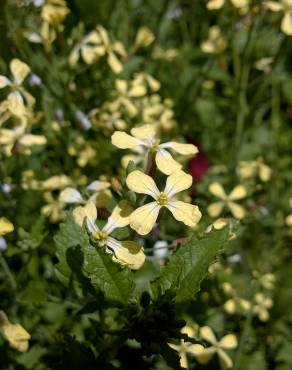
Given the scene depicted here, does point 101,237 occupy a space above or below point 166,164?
below

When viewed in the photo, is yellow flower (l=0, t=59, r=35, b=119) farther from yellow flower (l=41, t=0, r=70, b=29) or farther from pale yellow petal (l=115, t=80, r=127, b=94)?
pale yellow petal (l=115, t=80, r=127, b=94)

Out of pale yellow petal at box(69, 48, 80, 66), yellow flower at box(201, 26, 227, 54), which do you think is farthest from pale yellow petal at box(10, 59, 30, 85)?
yellow flower at box(201, 26, 227, 54)

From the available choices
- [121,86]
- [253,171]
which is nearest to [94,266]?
[121,86]

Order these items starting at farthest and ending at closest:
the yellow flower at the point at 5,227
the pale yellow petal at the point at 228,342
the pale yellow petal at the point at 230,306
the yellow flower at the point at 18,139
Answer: the pale yellow petal at the point at 230,306 < the yellow flower at the point at 18,139 < the pale yellow petal at the point at 228,342 < the yellow flower at the point at 5,227

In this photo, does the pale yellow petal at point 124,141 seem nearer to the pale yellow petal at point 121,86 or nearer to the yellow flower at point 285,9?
the pale yellow petal at point 121,86

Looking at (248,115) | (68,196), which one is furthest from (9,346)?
(248,115)

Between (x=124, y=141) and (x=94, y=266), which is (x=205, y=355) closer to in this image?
(x=94, y=266)

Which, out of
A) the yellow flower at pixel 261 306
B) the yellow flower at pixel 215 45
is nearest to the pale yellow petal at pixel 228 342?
the yellow flower at pixel 261 306

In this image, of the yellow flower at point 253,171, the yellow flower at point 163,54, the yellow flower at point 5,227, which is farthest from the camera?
the yellow flower at point 163,54
